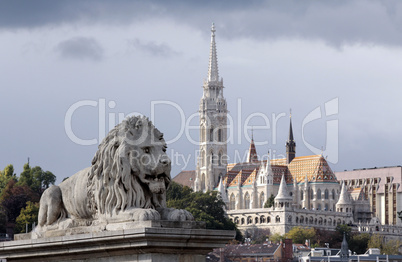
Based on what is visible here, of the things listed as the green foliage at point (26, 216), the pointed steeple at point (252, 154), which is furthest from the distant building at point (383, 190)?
the green foliage at point (26, 216)

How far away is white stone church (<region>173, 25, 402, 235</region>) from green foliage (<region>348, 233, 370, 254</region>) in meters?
9.33

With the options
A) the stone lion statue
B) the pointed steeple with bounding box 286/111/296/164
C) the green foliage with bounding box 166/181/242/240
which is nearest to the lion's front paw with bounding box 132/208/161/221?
the stone lion statue

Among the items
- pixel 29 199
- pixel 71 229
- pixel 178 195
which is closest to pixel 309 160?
pixel 178 195

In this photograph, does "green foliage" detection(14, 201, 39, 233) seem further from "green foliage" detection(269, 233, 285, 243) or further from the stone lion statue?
the stone lion statue

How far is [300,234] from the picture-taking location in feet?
493

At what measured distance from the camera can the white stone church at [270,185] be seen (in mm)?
161625

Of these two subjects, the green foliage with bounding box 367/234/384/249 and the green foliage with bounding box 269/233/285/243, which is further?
the green foliage with bounding box 269/233/285/243

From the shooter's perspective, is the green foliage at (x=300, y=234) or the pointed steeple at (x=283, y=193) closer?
the green foliage at (x=300, y=234)

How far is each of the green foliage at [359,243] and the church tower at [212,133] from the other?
3517cm

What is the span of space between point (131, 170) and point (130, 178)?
8 cm

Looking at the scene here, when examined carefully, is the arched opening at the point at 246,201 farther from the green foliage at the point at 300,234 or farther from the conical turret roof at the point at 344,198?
the green foliage at the point at 300,234

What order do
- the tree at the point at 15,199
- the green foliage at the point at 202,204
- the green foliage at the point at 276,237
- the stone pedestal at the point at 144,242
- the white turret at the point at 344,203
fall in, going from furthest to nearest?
the white turret at the point at 344,203
the green foliage at the point at 276,237
the green foliage at the point at 202,204
the tree at the point at 15,199
the stone pedestal at the point at 144,242

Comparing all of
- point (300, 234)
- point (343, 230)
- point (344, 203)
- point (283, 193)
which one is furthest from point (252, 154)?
point (300, 234)

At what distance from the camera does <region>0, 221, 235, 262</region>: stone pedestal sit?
11383 mm
